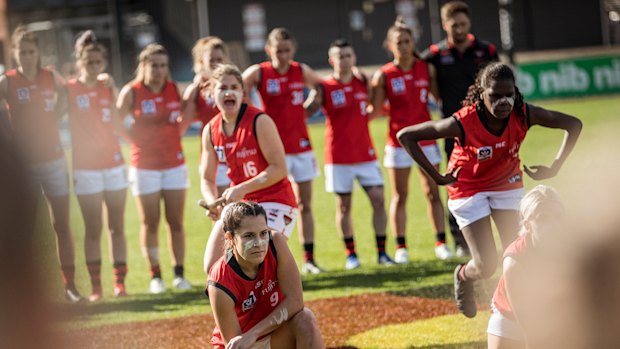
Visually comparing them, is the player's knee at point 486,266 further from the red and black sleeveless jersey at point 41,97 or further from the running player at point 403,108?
the red and black sleeveless jersey at point 41,97

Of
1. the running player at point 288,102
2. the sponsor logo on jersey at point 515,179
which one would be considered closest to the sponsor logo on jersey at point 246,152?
the sponsor logo on jersey at point 515,179

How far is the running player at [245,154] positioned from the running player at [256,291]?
107 centimetres

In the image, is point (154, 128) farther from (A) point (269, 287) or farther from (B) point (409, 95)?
(A) point (269, 287)

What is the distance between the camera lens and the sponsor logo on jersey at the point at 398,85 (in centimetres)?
892

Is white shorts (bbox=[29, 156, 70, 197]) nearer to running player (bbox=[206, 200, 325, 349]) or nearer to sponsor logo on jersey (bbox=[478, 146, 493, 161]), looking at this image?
running player (bbox=[206, 200, 325, 349])

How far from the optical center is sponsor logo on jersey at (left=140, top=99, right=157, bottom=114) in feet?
27.7

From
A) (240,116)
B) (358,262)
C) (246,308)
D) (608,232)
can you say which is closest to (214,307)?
(246,308)

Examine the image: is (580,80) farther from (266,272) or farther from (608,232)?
(608,232)

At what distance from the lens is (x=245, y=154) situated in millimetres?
6105

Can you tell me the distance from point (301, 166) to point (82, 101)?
84.1 inches

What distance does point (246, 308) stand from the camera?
15.8 ft

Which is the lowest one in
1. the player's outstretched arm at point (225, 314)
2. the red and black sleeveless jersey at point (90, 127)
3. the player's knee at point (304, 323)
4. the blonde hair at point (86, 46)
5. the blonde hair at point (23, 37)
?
the player's knee at point (304, 323)

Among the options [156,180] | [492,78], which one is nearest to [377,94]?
[156,180]

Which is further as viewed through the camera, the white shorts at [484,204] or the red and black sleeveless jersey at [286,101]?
the red and black sleeveless jersey at [286,101]
